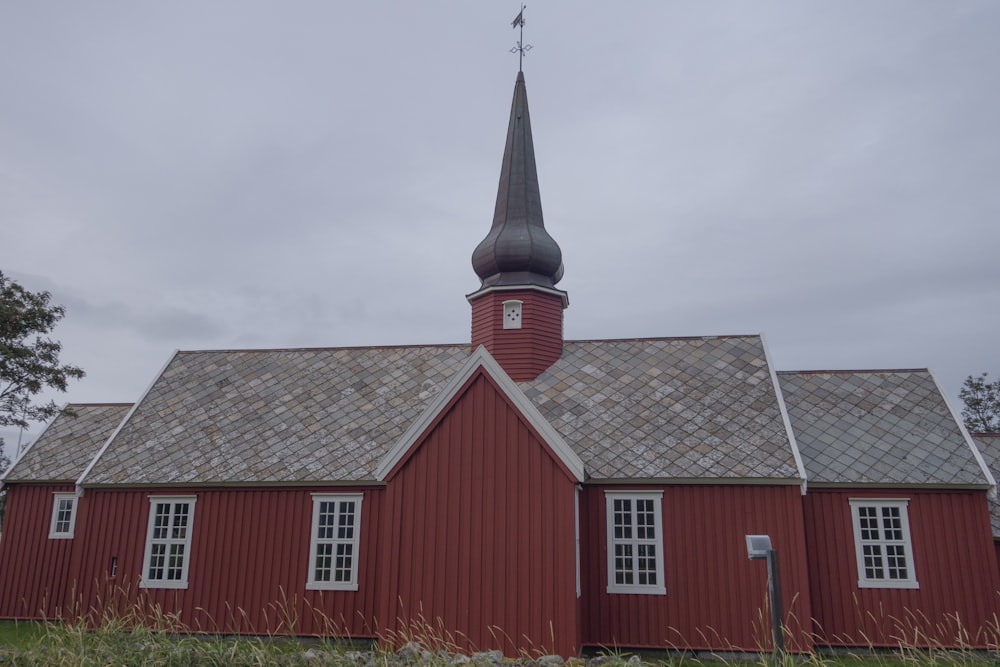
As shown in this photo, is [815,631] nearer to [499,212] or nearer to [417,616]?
[417,616]

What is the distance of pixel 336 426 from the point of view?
17922 mm

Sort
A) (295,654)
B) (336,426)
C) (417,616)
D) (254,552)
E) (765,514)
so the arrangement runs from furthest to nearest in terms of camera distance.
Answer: (336,426) < (254,552) < (765,514) < (417,616) < (295,654)

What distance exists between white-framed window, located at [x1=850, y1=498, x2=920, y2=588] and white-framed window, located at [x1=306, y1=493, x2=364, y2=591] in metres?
10.6

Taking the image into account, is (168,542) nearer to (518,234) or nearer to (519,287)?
(519,287)

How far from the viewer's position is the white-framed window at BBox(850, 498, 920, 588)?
14773 mm

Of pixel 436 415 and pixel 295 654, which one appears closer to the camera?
pixel 295 654

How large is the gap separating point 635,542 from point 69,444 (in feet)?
52.0

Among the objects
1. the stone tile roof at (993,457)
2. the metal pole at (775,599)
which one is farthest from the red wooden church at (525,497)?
the metal pole at (775,599)

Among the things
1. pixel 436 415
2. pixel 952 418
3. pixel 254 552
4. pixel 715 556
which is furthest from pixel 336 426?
pixel 952 418

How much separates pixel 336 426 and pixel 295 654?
403 inches

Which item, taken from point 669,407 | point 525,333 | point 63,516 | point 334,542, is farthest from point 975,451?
point 63,516

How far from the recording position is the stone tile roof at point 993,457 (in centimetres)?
Answer: 1557

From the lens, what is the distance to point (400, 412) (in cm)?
1808

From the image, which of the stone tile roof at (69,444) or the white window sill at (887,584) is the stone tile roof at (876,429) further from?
the stone tile roof at (69,444)
